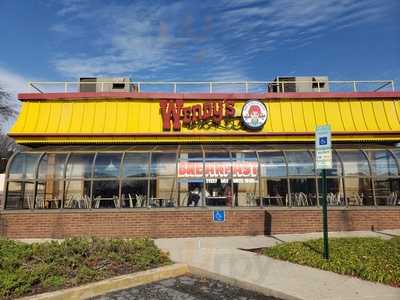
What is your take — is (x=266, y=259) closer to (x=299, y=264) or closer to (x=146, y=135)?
(x=299, y=264)

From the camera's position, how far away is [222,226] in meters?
15.3

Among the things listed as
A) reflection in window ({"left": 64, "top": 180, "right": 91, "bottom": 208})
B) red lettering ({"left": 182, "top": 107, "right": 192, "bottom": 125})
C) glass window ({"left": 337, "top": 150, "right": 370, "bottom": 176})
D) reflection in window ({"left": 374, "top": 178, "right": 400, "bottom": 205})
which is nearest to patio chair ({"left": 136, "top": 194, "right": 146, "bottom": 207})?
reflection in window ({"left": 64, "top": 180, "right": 91, "bottom": 208})

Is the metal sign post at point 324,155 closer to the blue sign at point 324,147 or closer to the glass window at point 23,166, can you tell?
the blue sign at point 324,147

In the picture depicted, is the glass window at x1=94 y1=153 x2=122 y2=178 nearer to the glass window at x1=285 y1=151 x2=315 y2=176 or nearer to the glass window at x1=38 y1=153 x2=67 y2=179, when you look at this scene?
the glass window at x1=38 y1=153 x2=67 y2=179

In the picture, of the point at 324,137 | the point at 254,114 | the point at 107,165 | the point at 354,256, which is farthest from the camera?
the point at 254,114

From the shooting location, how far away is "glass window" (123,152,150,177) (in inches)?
631

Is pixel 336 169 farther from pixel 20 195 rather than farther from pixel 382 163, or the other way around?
pixel 20 195

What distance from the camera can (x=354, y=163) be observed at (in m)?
16.5

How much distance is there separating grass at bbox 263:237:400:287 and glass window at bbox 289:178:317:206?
344 centimetres

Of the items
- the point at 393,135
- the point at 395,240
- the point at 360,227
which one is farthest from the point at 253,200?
the point at 393,135

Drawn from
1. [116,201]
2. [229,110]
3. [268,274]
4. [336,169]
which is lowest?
[268,274]

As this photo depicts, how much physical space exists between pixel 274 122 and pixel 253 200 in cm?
482

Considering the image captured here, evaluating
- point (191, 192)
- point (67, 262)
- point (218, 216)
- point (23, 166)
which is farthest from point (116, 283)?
point (23, 166)

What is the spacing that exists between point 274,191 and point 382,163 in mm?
5112
